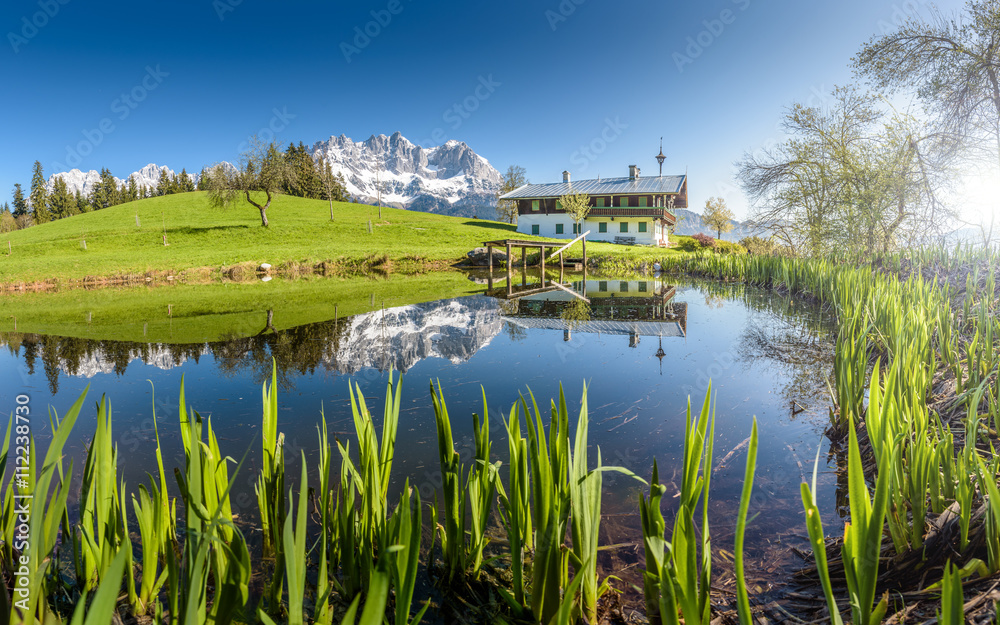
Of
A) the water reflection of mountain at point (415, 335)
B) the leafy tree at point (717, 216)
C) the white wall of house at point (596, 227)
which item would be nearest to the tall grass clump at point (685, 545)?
the water reflection of mountain at point (415, 335)

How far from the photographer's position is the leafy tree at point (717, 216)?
65.0 metres

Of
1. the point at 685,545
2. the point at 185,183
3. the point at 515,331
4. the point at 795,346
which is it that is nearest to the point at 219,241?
the point at 515,331

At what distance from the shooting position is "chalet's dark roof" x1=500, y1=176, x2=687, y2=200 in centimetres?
5016

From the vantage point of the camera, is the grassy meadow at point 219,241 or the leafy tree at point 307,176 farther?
the leafy tree at point 307,176

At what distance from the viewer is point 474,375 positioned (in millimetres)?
5844

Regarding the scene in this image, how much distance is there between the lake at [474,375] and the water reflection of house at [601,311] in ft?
0.28

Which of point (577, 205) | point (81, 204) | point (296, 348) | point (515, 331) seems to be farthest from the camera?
point (81, 204)

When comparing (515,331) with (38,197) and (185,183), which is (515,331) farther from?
(38,197)

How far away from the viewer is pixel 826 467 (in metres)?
3.28

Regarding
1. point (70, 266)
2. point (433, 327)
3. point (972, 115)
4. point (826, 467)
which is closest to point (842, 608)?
point (826, 467)

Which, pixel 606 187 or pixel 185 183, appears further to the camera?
pixel 185 183

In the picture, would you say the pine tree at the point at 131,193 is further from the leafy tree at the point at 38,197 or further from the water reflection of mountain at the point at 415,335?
the water reflection of mountain at the point at 415,335

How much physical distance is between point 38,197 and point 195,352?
110543 mm

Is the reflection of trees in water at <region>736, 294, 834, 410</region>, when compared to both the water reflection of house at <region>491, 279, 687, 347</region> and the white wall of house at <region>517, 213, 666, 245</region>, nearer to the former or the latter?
the water reflection of house at <region>491, 279, 687, 347</region>
